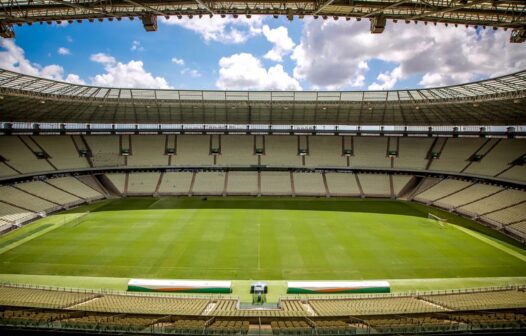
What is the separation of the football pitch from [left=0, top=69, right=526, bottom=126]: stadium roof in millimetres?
13912

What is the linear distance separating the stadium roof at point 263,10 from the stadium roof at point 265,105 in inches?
851

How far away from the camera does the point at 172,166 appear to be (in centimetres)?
4669

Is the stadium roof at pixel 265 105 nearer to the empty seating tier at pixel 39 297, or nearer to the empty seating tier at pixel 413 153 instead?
the empty seating tier at pixel 413 153

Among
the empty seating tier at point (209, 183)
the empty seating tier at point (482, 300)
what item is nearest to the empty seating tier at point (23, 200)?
the empty seating tier at point (209, 183)

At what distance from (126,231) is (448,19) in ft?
92.4

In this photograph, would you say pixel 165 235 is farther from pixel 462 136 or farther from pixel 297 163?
pixel 462 136

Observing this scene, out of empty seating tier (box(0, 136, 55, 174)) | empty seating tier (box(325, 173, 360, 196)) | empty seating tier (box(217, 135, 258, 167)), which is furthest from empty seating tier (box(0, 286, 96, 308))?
empty seating tier (box(325, 173, 360, 196))

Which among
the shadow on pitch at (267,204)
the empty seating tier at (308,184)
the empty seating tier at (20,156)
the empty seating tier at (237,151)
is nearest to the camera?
the shadow on pitch at (267,204)

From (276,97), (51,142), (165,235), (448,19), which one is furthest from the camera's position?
(51,142)

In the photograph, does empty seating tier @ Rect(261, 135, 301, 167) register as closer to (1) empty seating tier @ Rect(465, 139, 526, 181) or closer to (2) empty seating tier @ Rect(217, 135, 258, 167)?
(2) empty seating tier @ Rect(217, 135, 258, 167)

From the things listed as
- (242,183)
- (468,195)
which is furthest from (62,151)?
(468,195)

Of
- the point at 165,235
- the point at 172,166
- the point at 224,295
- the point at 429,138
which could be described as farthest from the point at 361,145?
the point at 224,295

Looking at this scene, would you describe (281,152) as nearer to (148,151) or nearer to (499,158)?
(148,151)

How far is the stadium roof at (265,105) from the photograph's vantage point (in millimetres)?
30891
